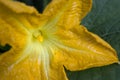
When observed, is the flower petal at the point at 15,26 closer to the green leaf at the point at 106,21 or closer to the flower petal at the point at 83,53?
the flower petal at the point at 83,53

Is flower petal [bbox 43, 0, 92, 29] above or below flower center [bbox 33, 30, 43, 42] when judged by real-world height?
above

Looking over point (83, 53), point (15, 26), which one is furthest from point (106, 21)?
point (15, 26)

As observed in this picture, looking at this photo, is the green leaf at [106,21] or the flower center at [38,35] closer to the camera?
the flower center at [38,35]

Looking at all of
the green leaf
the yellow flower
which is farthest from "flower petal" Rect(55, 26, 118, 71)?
the green leaf

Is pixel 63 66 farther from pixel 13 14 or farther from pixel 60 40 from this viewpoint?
pixel 13 14

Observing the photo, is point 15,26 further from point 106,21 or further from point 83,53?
point 106,21

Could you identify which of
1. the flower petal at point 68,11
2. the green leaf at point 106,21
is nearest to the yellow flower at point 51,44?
the flower petal at point 68,11

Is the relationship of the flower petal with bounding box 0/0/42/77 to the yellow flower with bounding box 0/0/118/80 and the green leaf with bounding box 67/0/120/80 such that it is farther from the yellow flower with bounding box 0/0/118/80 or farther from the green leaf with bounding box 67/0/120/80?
the green leaf with bounding box 67/0/120/80
